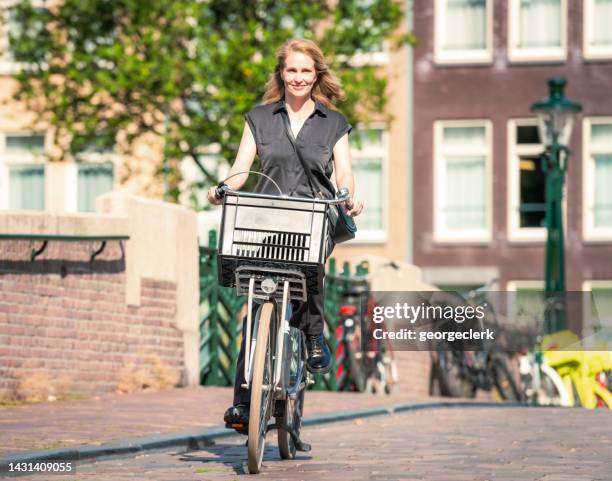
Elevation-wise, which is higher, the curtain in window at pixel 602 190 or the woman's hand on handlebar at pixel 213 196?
the curtain in window at pixel 602 190

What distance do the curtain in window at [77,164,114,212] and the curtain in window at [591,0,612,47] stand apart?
1035 centimetres

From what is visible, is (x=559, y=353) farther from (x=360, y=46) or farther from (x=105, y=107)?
(x=105, y=107)

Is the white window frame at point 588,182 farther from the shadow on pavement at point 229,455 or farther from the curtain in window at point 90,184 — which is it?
the shadow on pavement at point 229,455

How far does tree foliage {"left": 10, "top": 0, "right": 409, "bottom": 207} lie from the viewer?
931 inches

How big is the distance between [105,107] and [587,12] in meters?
12.0

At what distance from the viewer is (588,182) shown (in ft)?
107

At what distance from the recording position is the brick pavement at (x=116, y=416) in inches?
340

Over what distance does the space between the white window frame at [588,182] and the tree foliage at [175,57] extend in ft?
27.5

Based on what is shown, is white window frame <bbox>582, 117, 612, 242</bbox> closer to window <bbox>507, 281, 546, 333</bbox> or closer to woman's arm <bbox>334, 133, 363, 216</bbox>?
window <bbox>507, 281, 546, 333</bbox>

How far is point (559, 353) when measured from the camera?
63.0 ft

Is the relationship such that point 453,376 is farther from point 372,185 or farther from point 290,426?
point 290,426

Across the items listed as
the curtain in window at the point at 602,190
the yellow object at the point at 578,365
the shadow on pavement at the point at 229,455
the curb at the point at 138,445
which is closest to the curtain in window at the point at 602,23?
the curtain in window at the point at 602,190

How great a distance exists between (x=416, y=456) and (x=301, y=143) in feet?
6.16

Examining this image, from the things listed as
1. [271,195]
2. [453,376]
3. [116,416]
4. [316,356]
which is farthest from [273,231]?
[453,376]
